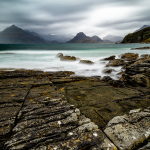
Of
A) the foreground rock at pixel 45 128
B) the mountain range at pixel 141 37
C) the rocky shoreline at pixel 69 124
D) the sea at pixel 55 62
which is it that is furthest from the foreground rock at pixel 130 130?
the mountain range at pixel 141 37

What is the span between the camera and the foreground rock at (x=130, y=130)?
2069mm

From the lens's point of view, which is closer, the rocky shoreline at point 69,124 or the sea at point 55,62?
the rocky shoreline at point 69,124

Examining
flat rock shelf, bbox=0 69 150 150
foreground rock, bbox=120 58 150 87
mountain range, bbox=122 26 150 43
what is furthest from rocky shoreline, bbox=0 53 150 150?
mountain range, bbox=122 26 150 43

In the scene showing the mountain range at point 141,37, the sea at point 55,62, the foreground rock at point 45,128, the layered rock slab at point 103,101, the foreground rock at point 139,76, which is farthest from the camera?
the mountain range at point 141,37

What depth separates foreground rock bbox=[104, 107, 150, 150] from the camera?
2069mm

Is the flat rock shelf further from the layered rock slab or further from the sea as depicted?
the sea

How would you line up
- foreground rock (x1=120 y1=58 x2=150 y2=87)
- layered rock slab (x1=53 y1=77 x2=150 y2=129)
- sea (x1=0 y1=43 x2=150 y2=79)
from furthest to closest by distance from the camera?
sea (x1=0 y1=43 x2=150 y2=79)
foreground rock (x1=120 y1=58 x2=150 y2=87)
layered rock slab (x1=53 y1=77 x2=150 y2=129)

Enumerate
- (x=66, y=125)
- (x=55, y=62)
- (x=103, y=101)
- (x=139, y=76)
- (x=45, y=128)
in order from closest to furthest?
(x=45, y=128) < (x=66, y=125) < (x=103, y=101) < (x=139, y=76) < (x=55, y=62)

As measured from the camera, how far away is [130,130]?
7.66ft

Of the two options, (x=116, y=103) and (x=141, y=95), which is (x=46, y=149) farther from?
(x=141, y=95)

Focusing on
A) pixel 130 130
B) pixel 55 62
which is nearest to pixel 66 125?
pixel 130 130

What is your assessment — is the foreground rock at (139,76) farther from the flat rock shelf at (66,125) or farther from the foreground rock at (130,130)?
the foreground rock at (130,130)

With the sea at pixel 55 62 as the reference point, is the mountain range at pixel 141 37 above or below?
above

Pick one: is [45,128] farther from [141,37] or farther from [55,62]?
[141,37]
